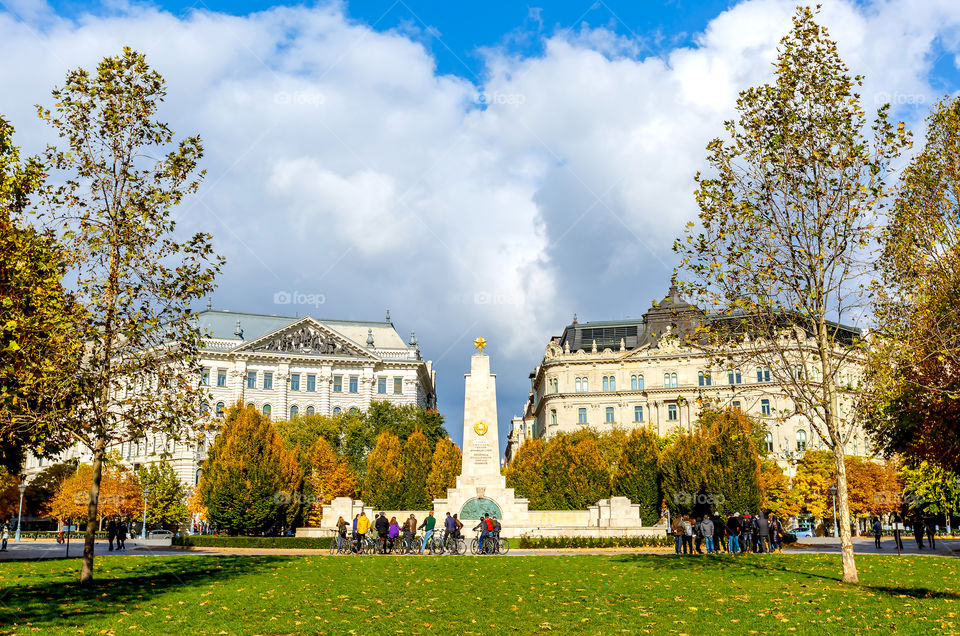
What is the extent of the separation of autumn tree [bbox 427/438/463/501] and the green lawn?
28775 mm

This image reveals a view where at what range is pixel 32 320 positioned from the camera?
55.6ft

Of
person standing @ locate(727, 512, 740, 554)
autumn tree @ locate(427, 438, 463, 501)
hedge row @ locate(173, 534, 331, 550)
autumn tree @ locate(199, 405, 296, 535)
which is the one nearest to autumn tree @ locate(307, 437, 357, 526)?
autumn tree @ locate(427, 438, 463, 501)

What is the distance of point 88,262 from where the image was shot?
19.0 metres

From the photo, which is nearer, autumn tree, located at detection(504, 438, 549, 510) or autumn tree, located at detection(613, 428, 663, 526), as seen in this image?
autumn tree, located at detection(613, 428, 663, 526)

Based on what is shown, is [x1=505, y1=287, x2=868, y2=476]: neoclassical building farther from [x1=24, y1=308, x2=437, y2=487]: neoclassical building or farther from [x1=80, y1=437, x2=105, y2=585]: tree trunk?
[x1=80, y1=437, x2=105, y2=585]: tree trunk

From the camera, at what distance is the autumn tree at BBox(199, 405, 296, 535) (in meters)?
42.8

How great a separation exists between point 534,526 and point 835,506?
42.1m

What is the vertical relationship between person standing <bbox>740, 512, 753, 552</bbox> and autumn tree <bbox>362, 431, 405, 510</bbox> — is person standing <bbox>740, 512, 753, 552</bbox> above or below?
below

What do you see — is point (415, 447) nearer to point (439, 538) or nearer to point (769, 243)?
point (439, 538)

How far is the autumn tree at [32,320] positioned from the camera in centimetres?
1691

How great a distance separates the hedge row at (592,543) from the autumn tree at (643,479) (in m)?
13.7

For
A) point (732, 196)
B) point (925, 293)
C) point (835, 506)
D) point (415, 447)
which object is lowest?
point (835, 506)

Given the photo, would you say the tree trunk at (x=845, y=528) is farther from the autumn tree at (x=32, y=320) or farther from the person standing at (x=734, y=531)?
the autumn tree at (x=32, y=320)

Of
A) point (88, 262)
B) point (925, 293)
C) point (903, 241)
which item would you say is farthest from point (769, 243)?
point (88, 262)
